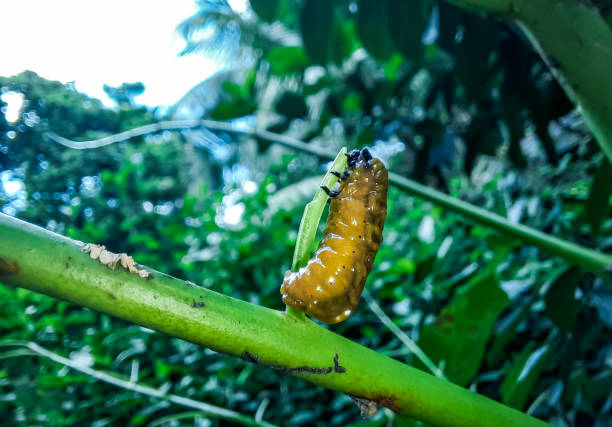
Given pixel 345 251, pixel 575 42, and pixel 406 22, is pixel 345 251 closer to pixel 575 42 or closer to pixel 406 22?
pixel 575 42

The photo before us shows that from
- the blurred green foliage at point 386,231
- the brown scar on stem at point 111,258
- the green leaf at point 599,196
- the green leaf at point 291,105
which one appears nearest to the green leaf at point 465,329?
the blurred green foliage at point 386,231

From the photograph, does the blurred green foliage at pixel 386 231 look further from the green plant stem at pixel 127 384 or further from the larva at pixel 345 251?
the larva at pixel 345 251

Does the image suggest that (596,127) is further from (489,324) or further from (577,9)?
(489,324)

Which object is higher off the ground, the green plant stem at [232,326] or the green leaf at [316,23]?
the green leaf at [316,23]

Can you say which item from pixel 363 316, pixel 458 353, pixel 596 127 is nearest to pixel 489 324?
pixel 458 353

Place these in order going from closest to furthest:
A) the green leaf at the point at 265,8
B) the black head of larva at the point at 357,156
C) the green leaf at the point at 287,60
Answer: the black head of larva at the point at 357,156 < the green leaf at the point at 265,8 < the green leaf at the point at 287,60

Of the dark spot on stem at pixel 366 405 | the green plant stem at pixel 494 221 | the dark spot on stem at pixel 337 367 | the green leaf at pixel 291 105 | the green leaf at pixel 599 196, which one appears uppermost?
the green leaf at pixel 291 105
